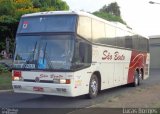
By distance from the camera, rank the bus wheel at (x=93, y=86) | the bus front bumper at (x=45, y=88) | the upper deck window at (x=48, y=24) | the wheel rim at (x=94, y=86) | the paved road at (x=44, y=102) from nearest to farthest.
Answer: the paved road at (x=44, y=102), the bus front bumper at (x=45, y=88), the upper deck window at (x=48, y=24), the bus wheel at (x=93, y=86), the wheel rim at (x=94, y=86)

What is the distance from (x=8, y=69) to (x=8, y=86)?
32.6 ft

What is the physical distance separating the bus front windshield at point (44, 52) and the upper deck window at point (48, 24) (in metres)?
0.30

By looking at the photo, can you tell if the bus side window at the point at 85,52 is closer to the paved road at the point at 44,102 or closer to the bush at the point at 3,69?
the paved road at the point at 44,102

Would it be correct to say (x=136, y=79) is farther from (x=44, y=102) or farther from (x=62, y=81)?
(x=62, y=81)

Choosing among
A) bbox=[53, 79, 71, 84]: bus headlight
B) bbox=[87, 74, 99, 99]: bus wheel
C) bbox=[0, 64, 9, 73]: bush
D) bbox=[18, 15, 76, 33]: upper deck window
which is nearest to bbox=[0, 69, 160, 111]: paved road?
bbox=[87, 74, 99, 99]: bus wheel

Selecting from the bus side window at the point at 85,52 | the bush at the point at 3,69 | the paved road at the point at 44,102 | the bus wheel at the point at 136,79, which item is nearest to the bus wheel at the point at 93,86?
the paved road at the point at 44,102

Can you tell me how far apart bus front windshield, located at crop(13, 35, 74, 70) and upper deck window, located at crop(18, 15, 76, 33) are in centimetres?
30

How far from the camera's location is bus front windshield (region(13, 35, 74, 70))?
50.5 feet

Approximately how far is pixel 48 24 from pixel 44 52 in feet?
3.89

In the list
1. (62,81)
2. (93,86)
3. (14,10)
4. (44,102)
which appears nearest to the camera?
(62,81)

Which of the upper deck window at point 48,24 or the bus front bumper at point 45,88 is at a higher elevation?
the upper deck window at point 48,24

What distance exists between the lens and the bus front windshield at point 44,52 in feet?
50.5

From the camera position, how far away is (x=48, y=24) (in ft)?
53.1

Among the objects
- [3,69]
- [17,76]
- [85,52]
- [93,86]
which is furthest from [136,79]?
[3,69]
